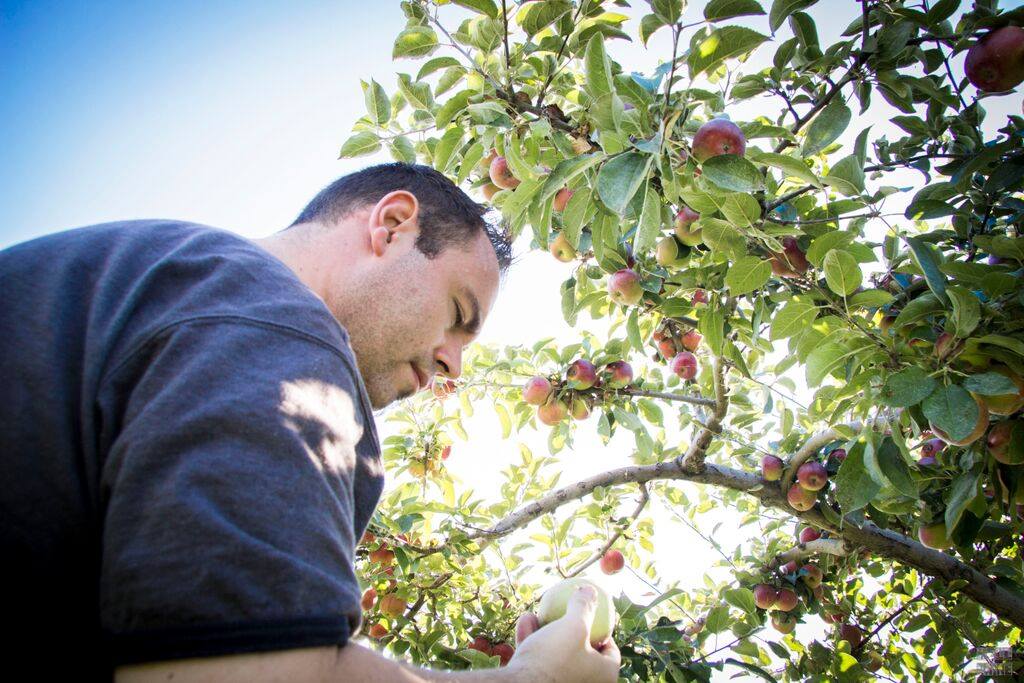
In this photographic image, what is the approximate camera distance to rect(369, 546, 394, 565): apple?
8.26ft

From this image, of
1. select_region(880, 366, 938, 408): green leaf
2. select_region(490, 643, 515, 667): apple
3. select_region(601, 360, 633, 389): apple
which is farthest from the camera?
select_region(601, 360, 633, 389): apple

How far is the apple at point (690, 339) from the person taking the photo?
3076 millimetres

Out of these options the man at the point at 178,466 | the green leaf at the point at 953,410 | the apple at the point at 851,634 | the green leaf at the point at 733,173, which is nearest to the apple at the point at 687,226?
the green leaf at the point at 733,173

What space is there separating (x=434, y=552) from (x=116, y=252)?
2001 mm

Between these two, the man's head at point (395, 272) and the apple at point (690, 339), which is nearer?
the man's head at point (395, 272)

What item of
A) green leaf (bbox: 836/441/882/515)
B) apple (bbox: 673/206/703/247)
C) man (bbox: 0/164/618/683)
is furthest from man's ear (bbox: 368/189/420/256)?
green leaf (bbox: 836/441/882/515)

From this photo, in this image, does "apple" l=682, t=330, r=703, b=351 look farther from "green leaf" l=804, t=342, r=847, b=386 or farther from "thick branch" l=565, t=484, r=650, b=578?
"green leaf" l=804, t=342, r=847, b=386

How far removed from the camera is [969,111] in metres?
1.91

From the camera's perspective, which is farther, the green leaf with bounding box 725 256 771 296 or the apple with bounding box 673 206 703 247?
the apple with bounding box 673 206 703 247

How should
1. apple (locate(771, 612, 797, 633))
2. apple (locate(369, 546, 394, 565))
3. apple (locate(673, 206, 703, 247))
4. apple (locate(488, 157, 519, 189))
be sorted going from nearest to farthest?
apple (locate(673, 206, 703, 247)) < apple (locate(488, 157, 519, 189)) < apple (locate(369, 546, 394, 565)) < apple (locate(771, 612, 797, 633))

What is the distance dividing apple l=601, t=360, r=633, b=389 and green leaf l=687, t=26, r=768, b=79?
4.97 ft

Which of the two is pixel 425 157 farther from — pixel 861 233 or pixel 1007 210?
pixel 1007 210

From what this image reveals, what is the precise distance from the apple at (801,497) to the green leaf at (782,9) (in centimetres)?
172

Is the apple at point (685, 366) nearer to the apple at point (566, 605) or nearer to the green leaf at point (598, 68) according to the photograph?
the apple at point (566, 605)
